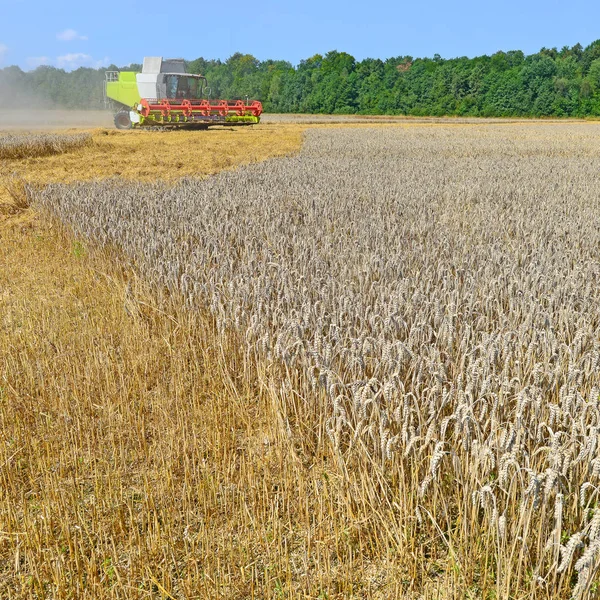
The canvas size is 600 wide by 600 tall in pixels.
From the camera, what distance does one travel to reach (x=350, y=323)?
3.27m

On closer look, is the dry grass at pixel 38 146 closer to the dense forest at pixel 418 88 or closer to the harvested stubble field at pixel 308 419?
the harvested stubble field at pixel 308 419

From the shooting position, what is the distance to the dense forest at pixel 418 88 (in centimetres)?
5847

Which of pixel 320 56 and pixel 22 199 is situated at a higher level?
pixel 320 56

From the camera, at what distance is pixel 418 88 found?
6494cm

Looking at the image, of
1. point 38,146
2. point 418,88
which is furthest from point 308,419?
point 418,88

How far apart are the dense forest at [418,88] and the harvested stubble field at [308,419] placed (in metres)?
54.1

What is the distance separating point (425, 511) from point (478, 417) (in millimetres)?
489

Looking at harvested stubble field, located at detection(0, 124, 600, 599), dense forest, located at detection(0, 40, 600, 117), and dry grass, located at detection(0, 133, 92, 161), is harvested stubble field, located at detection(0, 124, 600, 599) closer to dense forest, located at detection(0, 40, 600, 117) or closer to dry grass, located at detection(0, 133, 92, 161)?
dry grass, located at detection(0, 133, 92, 161)

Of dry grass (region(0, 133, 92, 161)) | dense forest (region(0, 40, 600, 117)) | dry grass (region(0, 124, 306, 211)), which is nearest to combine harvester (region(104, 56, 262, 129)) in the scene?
dry grass (region(0, 124, 306, 211))

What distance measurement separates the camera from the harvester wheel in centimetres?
2840

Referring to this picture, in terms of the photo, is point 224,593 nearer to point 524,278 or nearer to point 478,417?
point 478,417

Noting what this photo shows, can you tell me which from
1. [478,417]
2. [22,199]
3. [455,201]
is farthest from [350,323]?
[22,199]

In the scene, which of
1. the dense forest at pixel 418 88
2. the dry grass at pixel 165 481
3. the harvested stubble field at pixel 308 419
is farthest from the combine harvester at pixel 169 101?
the dense forest at pixel 418 88

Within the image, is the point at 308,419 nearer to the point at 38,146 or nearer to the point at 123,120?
the point at 38,146
